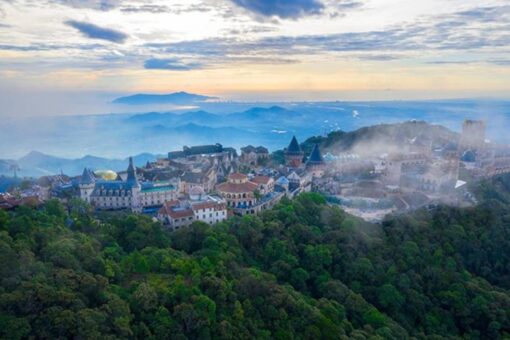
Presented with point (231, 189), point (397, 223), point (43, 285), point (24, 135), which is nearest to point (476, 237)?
point (397, 223)

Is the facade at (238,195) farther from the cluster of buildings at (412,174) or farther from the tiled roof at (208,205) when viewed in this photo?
the cluster of buildings at (412,174)

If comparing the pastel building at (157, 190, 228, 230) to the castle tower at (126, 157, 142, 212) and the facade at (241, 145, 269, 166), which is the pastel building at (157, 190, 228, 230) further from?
the facade at (241, 145, 269, 166)

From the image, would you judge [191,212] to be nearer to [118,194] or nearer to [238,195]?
[238,195]

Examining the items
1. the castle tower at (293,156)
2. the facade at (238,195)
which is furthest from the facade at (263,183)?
the castle tower at (293,156)

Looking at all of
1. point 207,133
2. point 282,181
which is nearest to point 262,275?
point 282,181

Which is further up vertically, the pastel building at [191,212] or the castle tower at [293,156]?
the castle tower at [293,156]

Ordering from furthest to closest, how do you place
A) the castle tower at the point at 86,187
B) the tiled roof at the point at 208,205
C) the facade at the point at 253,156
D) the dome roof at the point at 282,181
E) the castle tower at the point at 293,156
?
1. the facade at the point at 253,156
2. the castle tower at the point at 293,156
3. the dome roof at the point at 282,181
4. the castle tower at the point at 86,187
5. the tiled roof at the point at 208,205

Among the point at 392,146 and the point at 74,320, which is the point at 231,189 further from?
the point at 392,146

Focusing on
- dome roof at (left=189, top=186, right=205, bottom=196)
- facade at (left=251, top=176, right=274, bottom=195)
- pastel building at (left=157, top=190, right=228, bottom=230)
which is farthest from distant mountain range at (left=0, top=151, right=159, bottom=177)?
pastel building at (left=157, top=190, right=228, bottom=230)
